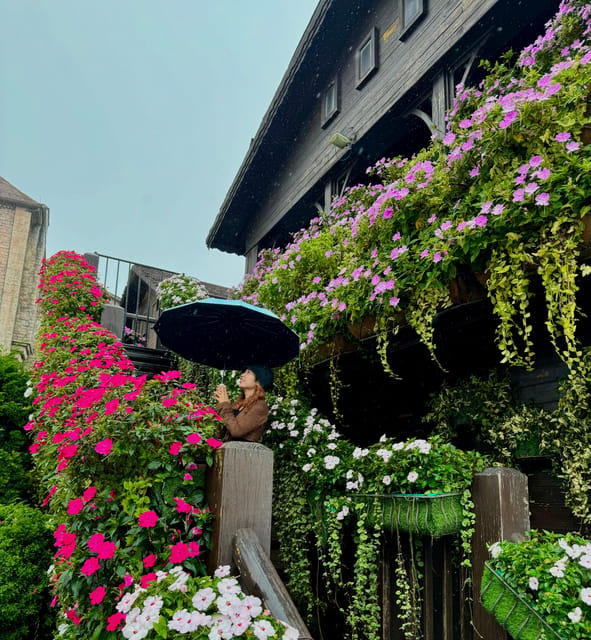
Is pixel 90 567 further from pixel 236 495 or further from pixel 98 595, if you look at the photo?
pixel 236 495

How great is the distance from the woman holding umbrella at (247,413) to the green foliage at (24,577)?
126 cm

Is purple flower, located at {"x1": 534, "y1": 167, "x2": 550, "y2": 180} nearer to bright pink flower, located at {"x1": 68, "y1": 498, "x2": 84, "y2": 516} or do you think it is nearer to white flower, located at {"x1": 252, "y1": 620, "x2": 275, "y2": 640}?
white flower, located at {"x1": 252, "y1": 620, "x2": 275, "y2": 640}

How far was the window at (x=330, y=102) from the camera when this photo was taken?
8266 mm

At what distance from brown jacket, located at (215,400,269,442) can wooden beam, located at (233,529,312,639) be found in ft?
4.29

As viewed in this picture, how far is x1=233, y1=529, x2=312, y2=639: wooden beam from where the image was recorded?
1.69 meters

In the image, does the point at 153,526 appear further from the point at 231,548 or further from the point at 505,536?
the point at 505,536

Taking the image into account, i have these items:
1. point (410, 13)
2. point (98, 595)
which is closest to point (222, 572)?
point (98, 595)

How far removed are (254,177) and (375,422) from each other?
702 centimetres

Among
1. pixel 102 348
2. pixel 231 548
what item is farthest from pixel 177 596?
pixel 102 348

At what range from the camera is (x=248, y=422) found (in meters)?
3.37

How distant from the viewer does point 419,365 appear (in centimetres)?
438

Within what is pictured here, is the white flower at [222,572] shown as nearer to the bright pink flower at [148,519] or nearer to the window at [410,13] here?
the bright pink flower at [148,519]

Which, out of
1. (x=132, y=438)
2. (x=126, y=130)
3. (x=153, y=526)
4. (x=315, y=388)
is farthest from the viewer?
(x=126, y=130)

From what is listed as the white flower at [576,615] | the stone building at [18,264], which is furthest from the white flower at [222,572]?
the stone building at [18,264]
